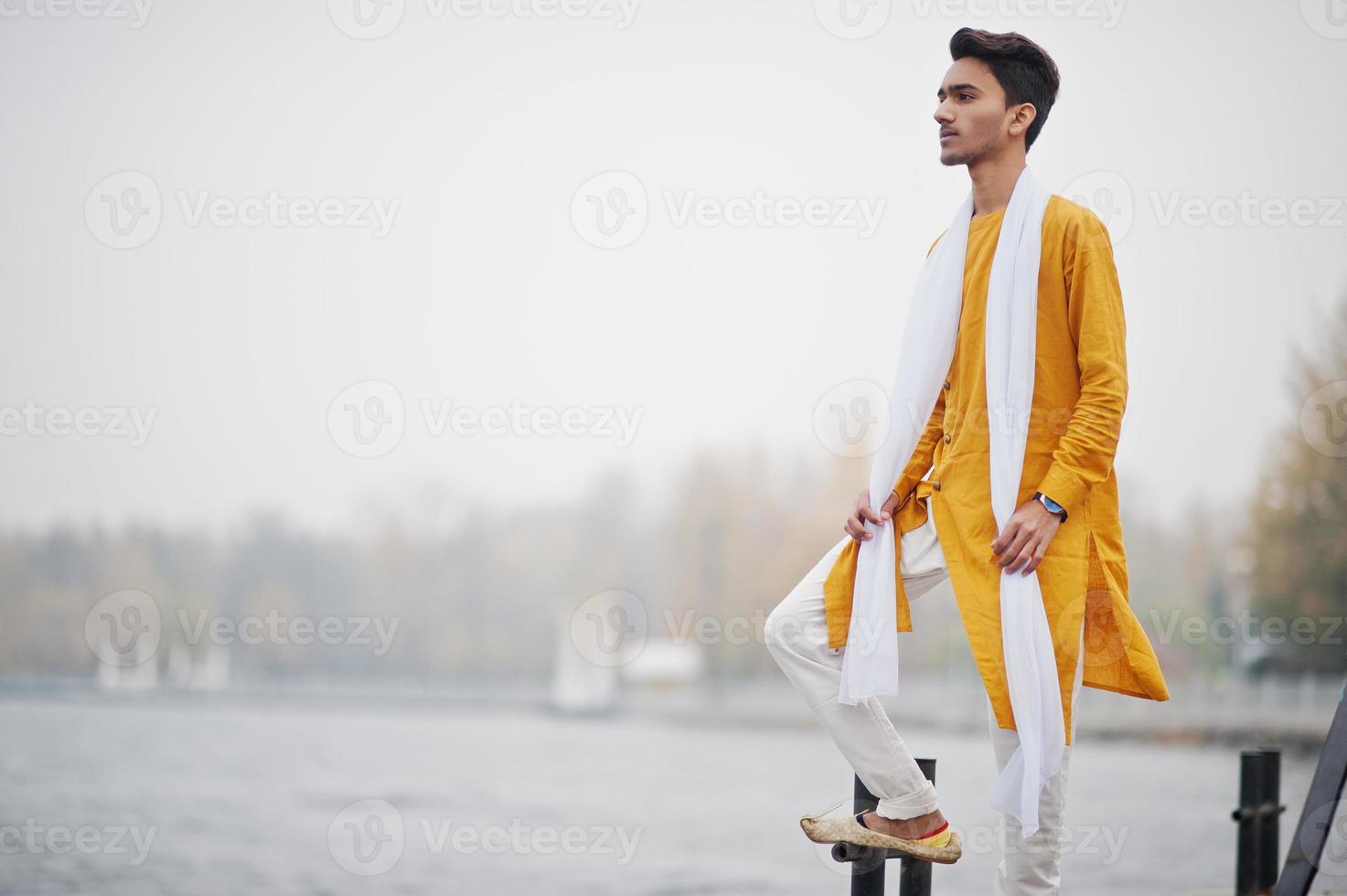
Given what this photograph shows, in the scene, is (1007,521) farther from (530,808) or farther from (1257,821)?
(530,808)

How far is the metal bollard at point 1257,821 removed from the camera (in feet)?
14.6

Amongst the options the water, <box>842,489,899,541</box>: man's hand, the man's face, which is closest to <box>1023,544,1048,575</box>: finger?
<box>842,489,899,541</box>: man's hand

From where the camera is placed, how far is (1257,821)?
14.6 ft

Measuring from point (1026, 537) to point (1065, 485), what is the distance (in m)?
0.14

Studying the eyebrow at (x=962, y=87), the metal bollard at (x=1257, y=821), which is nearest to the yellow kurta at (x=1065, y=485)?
the eyebrow at (x=962, y=87)

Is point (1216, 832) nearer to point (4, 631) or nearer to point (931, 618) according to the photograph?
point (931, 618)

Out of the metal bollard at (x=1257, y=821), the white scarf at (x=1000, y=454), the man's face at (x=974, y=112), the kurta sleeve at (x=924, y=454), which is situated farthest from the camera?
the metal bollard at (x=1257, y=821)

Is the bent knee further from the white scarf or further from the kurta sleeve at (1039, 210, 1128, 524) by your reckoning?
the kurta sleeve at (1039, 210, 1128, 524)

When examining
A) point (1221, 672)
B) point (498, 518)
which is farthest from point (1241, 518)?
point (498, 518)

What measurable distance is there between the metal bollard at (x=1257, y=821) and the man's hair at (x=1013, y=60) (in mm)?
2841

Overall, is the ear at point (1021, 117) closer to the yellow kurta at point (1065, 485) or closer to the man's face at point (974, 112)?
the man's face at point (974, 112)

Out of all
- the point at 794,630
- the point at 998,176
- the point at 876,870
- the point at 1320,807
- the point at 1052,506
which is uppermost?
the point at 998,176

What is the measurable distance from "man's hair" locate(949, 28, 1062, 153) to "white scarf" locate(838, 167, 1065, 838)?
17 centimetres

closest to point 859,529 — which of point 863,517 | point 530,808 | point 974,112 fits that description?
point 863,517
